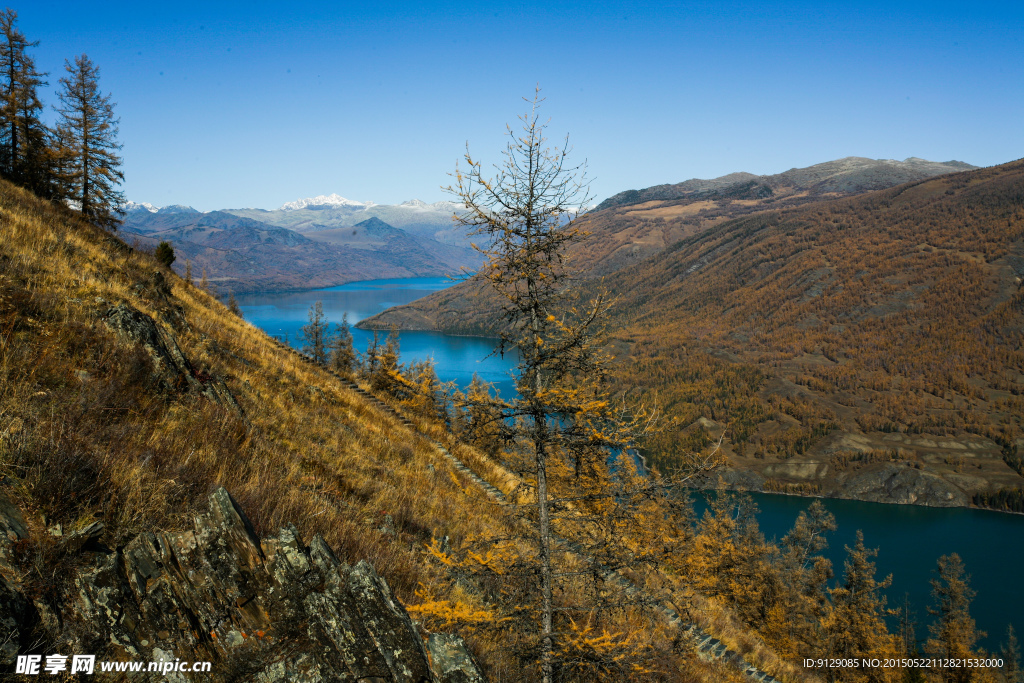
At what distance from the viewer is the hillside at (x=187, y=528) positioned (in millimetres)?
3273

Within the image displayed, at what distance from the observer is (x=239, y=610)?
365 cm

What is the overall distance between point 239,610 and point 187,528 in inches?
30.4

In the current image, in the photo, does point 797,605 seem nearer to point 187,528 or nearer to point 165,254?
point 187,528

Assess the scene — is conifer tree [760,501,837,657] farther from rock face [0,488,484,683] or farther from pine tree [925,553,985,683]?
rock face [0,488,484,683]

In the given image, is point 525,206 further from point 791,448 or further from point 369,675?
point 791,448

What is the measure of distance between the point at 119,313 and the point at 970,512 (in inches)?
6890

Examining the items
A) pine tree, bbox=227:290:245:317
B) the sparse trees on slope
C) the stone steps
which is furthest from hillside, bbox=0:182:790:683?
pine tree, bbox=227:290:245:317

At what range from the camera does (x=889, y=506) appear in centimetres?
12825

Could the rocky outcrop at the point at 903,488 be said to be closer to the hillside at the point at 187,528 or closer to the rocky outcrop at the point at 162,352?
the hillside at the point at 187,528

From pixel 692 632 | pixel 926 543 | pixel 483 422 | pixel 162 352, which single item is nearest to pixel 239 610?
pixel 483 422

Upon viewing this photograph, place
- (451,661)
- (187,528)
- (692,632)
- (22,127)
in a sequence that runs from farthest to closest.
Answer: (22,127) < (692,632) < (451,661) < (187,528)

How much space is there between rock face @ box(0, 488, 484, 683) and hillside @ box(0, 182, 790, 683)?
10 millimetres

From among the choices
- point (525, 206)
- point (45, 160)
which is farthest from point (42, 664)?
point (45, 160)

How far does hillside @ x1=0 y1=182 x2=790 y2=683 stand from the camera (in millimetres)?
3273
